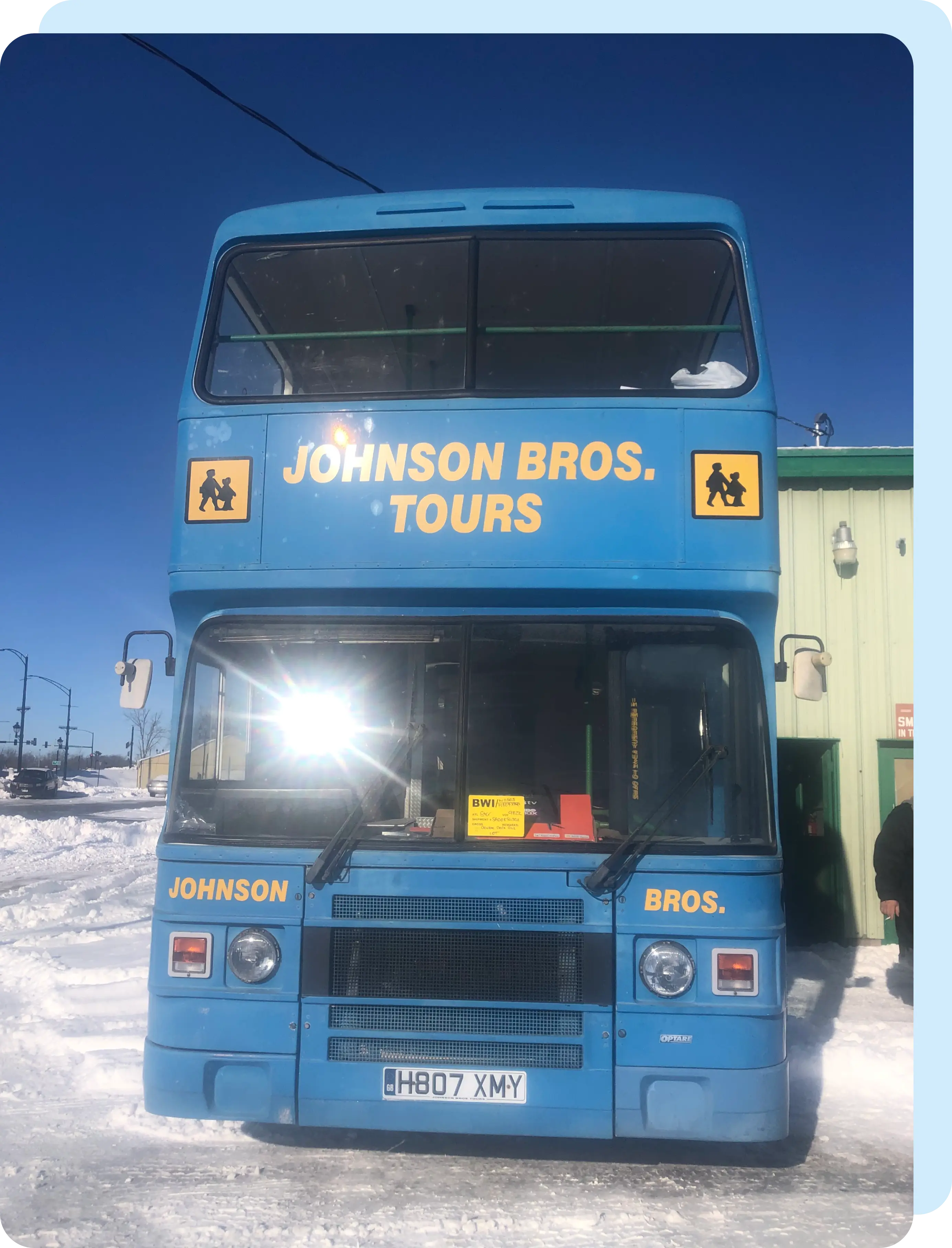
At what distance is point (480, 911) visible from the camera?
4113mm

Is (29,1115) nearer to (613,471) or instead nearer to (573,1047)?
(573,1047)

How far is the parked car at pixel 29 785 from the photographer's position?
50531mm

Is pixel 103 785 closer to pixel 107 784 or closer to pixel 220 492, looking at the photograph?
pixel 107 784

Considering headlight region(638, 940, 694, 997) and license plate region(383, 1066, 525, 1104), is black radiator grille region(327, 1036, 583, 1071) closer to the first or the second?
license plate region(383, 1066, 525, 1104)

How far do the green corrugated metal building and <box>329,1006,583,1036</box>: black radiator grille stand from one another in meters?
6.17

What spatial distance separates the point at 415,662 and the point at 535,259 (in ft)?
6.78

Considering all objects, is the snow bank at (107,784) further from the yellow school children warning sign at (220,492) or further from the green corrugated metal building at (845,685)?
the yellow school children warning sign at (220,492)

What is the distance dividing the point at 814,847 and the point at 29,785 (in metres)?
48.7

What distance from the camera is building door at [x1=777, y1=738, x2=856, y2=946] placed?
9641 mm

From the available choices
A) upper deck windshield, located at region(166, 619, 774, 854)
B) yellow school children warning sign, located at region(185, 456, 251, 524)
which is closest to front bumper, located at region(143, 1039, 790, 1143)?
upper deck windshield, located at region(166, 619, 774, 854)

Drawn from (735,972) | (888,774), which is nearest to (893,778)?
(888,774)

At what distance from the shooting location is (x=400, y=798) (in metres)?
4.35

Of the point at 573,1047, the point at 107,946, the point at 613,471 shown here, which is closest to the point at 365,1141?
the point at 573,1047

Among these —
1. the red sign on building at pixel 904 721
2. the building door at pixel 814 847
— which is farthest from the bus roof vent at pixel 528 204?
the red sign on building at pixel 904 721
